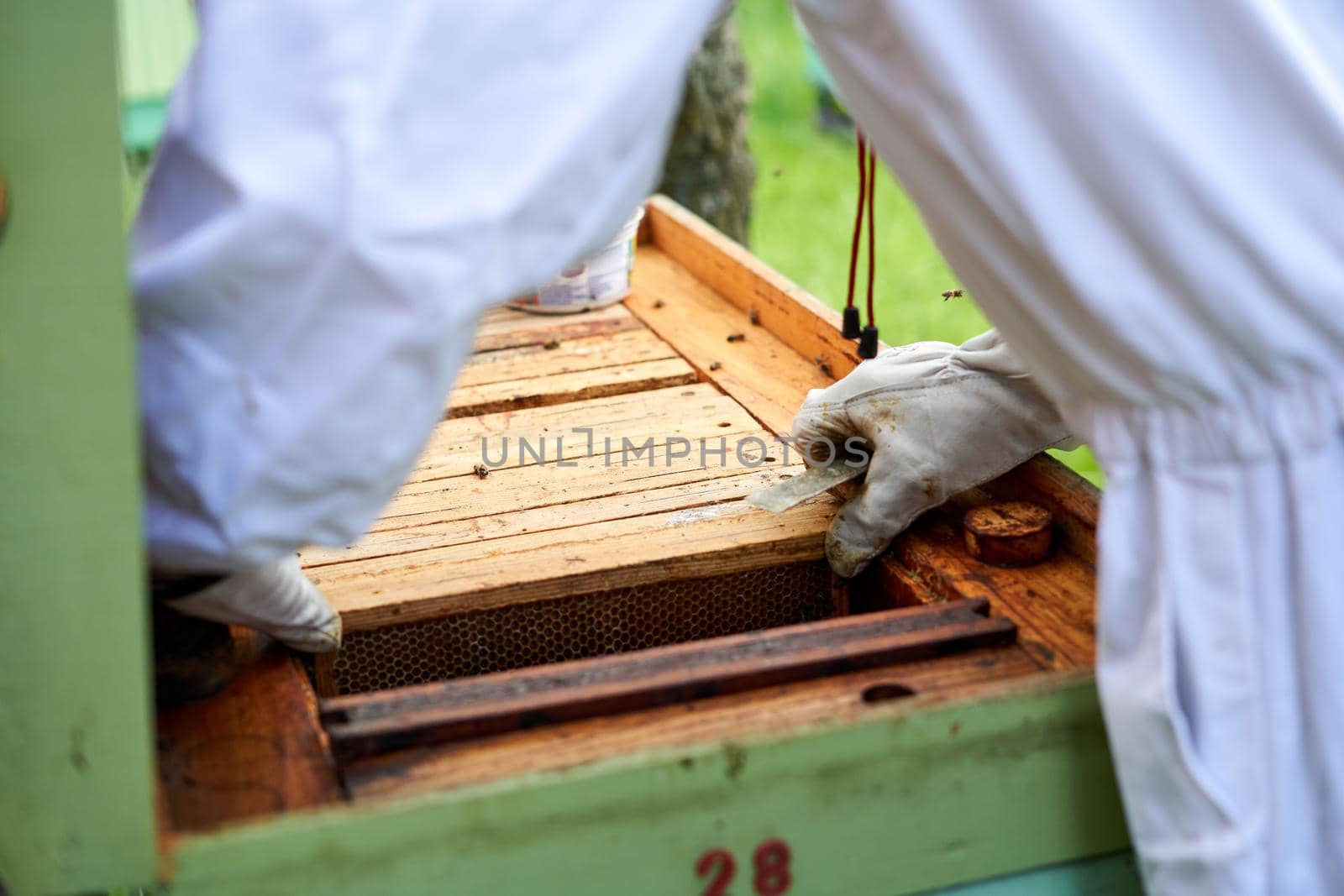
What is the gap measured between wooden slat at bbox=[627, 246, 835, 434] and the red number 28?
3.05 ft

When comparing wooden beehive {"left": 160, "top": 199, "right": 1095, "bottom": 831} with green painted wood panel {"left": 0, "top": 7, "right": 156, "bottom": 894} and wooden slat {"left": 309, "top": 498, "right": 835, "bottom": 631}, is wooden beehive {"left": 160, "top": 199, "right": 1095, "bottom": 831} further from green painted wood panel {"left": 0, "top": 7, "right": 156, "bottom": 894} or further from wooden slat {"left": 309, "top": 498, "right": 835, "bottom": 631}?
green painted wood panel {"left": 0, "top": 7, "right": 156, "bottom": 894}

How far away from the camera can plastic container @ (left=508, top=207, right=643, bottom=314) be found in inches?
105

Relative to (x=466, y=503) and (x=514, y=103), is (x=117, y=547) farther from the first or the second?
(x=466, y=503)

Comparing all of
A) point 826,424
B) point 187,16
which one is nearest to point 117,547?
point 826,424

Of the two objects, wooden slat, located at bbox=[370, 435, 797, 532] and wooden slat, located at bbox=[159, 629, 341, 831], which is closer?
wooden slat, located at bbox=[159, 629, 341, 831]

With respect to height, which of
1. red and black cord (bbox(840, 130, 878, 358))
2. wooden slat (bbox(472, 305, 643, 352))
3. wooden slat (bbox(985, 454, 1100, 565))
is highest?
red and black cord (bbox(840, 130, 878, 358))

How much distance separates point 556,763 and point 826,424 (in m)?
0.72

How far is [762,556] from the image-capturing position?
176 cm

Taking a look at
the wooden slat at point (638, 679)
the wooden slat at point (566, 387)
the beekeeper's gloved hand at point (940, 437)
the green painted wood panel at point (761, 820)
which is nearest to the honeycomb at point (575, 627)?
the beekeeper's gloved hand at point (940, 437)

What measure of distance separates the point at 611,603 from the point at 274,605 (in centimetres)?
45

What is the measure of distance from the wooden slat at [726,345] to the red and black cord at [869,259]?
12 centimetres

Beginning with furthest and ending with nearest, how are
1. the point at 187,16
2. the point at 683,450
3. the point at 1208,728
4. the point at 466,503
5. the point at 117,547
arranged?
the point at 187,16 < the point at 683,450 < the point at 466,503 < the point at 1208,728 < the point at 117,547

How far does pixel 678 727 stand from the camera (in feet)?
4.33

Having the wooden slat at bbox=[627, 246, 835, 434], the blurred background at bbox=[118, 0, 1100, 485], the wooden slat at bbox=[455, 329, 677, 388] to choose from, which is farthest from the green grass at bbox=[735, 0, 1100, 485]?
the wooden slat at bbox=[455, 329, 677, 388]
